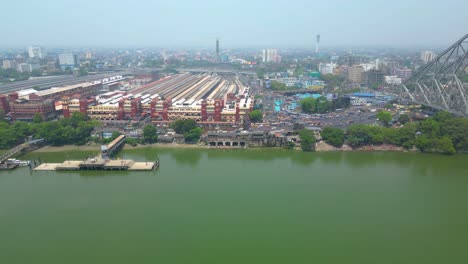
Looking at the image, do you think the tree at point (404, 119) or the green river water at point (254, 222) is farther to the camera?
the tree at point (404, 119)

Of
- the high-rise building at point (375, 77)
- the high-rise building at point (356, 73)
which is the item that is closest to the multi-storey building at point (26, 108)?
the high-rise building at point (375, 77)

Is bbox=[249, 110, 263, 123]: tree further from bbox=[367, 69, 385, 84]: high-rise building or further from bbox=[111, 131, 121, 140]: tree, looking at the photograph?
bbox=[367, 69, 385, 84]: high-rise building

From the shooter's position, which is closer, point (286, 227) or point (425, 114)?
point (286, 227)

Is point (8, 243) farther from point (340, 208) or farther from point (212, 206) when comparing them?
point (340, 208)

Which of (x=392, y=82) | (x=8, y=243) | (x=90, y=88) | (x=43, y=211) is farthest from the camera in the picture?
(x=392, y=82)

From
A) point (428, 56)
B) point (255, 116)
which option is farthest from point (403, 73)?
point (255, 116)

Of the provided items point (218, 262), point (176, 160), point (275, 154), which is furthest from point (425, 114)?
point (218, 262)

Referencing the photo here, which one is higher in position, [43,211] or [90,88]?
[90,88]

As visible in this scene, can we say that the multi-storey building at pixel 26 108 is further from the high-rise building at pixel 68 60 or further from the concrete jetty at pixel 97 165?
the high-rise building at pixel 68 60
